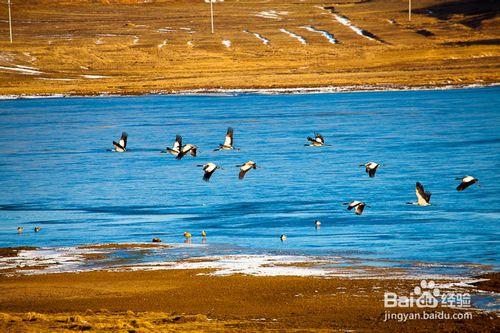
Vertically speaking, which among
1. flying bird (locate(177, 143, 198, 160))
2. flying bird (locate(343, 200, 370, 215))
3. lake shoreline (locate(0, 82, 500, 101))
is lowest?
flying bird (locate(343, 200, 370, 215))

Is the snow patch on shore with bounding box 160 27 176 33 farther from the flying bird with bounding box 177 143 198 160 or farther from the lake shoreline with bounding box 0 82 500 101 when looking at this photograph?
the flying bird with bounding box 177 143 198 160

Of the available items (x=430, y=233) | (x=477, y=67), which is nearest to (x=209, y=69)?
(x=477, y=67)

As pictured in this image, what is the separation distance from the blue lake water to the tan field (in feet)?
33.6

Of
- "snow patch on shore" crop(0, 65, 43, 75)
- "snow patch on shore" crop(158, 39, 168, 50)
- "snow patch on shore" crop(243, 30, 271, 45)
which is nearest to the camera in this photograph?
"snow patch on shore" crop(0, 65, 43, 75)

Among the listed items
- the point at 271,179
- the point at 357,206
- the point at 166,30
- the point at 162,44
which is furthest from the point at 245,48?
the point at 357,206

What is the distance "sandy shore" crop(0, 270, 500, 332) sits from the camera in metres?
10.8

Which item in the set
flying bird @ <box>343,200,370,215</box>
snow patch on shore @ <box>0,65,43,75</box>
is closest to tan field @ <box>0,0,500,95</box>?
snow patch on shore @ <box>0,65,43,75</box>

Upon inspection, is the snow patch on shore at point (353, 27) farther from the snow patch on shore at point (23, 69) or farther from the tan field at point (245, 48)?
the snow patch on shore at point (23, 69)

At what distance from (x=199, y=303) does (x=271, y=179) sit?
12.7m

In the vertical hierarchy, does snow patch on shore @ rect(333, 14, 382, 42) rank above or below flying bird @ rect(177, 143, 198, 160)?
above

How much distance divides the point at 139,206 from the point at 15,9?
86.6 metres

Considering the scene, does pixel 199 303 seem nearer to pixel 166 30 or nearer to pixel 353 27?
pixel 166 30

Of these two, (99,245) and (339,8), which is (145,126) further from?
(339,8)

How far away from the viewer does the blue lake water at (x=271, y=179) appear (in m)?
17.3
